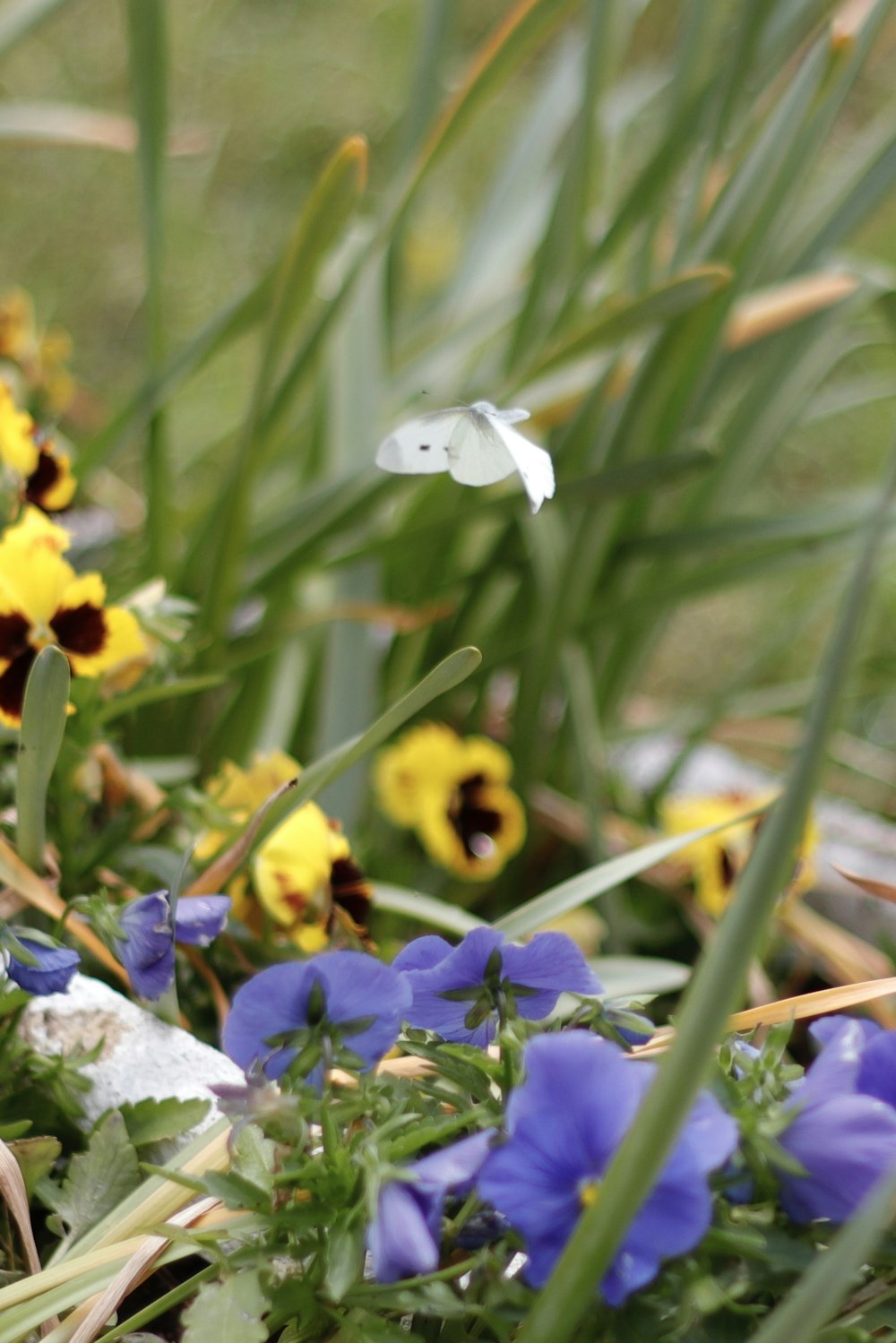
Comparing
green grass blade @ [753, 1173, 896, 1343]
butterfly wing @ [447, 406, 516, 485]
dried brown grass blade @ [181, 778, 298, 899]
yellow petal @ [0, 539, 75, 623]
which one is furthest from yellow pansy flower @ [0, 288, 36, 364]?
green grass blade @ [753, 1173, 896, 1343]

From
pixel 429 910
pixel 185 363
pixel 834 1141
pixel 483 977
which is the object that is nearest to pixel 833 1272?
pixel 834 1141

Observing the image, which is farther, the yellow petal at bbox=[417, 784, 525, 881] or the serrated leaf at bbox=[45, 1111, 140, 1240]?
the yellow petal at bbox=[417, 784, 525, 881]

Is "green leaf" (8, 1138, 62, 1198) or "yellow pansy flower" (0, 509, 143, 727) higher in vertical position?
"yellow pansy flower" (0, 509, 143, 727)

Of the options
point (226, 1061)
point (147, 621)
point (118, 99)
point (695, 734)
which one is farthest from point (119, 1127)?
point (118, 99)

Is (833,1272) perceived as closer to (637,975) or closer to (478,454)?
(478,454)

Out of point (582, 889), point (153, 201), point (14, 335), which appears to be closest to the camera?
point (582, 889)

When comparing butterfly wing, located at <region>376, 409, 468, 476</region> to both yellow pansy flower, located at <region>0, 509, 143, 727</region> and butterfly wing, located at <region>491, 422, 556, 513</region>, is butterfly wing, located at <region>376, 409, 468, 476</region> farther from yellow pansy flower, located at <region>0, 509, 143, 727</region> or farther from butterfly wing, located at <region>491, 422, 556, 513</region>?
yellow pansy flower, located at <region>0, 509, 143, 727</region>

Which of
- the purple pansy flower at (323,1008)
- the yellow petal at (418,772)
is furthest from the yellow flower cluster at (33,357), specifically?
the purple pansy flower at (323,1008)
